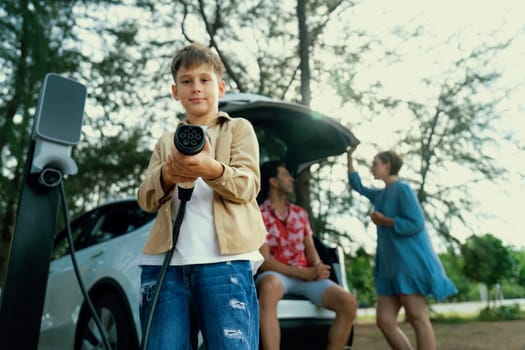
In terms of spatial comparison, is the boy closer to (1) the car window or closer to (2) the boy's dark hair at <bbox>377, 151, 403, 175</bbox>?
(1) the car window

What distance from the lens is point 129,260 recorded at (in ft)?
11.9

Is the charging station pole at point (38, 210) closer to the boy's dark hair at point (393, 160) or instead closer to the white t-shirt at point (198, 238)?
the white t-shirt at point (198, 238)

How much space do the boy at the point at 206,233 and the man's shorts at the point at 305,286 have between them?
193 centimetres

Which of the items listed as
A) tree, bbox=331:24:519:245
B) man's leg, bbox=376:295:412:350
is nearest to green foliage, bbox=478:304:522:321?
tree, bbox=331:24:519:245

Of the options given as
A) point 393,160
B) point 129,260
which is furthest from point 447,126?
point 129,260

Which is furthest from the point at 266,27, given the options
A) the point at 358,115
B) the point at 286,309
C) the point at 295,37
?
the point at 286,309

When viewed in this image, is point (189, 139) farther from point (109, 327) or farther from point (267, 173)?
point (267, 173)

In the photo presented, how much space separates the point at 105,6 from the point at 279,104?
6.84 ft

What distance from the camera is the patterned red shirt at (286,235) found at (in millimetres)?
4145

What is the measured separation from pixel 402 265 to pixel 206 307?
272cm

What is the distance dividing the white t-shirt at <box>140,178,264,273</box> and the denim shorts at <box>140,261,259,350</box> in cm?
3

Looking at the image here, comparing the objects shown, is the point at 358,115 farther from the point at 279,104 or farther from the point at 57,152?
the point at 57,152

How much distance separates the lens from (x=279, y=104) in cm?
400

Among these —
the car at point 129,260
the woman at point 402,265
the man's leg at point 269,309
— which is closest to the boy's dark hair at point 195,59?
the car at point 129,260
